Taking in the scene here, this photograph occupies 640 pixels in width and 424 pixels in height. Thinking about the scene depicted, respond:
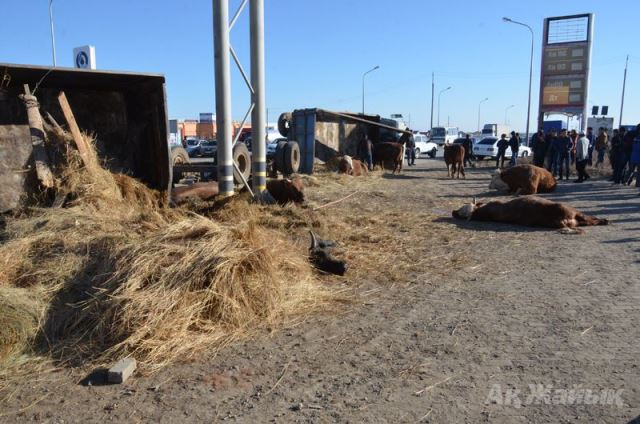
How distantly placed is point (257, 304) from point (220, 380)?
43.6 inches

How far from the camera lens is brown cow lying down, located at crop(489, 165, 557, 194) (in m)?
13.1

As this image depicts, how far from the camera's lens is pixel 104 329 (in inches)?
154

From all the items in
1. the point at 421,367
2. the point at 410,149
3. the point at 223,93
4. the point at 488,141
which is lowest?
the point at 421,367

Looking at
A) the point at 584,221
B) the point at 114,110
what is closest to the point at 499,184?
the point at 584,221

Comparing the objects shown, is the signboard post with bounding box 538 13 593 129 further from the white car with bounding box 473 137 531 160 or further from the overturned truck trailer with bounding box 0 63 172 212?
the overturned truck trailer with bounding box 0 63 172 212

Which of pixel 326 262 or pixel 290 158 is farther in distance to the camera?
pixel 290 158

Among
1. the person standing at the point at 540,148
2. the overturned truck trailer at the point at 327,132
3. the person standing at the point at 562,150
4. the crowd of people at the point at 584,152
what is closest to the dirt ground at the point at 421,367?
the crowd of people at the point at 584,152

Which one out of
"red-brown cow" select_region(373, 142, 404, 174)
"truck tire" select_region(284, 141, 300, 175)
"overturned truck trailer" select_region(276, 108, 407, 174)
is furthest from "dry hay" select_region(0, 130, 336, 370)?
"red-brown cow" select_region(373, 142, 404, 174)

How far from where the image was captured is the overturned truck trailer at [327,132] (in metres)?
18.6

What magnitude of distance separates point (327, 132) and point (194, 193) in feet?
40.2

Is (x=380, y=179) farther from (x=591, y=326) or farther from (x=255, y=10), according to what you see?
(x=591, y=326)

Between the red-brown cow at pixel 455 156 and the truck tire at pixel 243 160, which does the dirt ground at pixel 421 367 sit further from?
the red-brown cow at pixel 455 156

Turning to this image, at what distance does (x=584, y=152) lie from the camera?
55.1ft

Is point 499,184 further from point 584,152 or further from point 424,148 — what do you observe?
point 424,148
